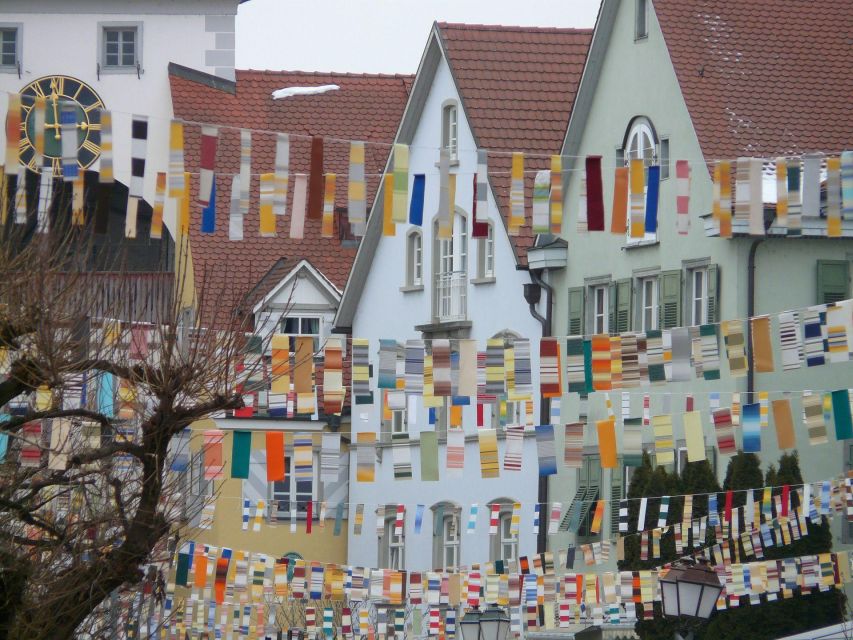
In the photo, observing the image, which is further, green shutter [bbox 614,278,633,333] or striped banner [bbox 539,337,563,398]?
green shutter [bbox 614,278,633,333]

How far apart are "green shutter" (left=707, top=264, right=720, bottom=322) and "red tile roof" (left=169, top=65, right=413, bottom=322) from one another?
1607cm

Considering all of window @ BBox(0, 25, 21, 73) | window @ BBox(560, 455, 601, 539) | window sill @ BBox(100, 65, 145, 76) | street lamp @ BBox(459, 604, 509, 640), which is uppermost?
window @ BBox(0, 25, 21, 73)

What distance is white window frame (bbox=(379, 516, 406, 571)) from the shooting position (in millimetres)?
45469

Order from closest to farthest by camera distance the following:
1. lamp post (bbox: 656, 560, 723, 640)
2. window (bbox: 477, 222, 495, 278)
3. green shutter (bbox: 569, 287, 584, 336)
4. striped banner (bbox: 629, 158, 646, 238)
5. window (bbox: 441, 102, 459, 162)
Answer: lamp post (bbox: 656, 560, 723, 640)
striped banner (bbox: 629, 158, 646, 238)
green shutter (bbox: 569, 287, 584, 336)
window (bbox: 477, 222, 495, 278)
window (bbox: 441, 102, 459, 162)

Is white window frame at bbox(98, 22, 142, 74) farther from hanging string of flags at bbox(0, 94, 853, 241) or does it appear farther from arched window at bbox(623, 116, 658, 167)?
hanging string of flags at bbox(0, 94, 853, 241)

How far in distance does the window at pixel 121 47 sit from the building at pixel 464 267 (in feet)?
25.2

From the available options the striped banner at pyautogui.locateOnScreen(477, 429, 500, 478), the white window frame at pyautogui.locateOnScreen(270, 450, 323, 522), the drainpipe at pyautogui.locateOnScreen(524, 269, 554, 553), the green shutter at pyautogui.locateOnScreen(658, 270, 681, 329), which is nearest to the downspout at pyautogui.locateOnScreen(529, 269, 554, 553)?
the drainpipe at pyautogui.locateOnScreen(524, 269, 554, 553)

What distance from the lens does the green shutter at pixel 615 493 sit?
36.7m

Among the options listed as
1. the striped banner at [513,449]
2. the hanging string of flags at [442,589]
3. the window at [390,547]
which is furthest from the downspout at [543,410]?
the striped banner at [513,449]

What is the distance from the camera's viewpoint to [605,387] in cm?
2494

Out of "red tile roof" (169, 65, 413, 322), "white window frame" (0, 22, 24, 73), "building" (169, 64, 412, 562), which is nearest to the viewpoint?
"building" (169, 64, 412, 562)

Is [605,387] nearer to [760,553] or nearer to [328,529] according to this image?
[760,553]

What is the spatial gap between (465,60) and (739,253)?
11.3 metres

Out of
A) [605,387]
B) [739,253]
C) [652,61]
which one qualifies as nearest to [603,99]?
[652,61]
